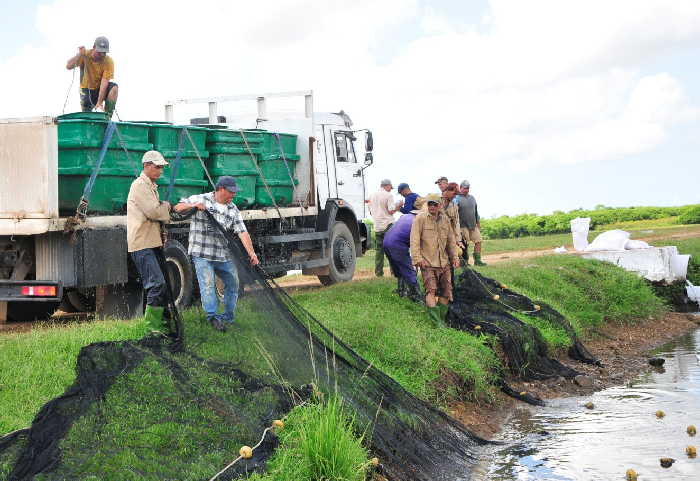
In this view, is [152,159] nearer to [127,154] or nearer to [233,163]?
[127,154]

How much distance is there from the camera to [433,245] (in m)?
11.4

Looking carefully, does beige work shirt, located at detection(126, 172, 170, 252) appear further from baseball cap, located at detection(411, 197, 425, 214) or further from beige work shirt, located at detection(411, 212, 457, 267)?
baseball cap, located at detection(411, 197, 425, 214)

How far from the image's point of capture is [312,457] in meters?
6.18

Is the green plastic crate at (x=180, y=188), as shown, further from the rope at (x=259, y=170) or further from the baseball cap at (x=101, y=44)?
the baseball cap at (x=101, y=44)

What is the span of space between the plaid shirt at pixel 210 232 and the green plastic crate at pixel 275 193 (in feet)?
14.8

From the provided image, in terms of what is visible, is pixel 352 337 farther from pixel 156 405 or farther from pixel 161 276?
pixel 156 405

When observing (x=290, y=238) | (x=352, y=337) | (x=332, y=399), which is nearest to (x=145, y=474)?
(x=332, y=399)

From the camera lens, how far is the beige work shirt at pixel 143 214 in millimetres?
8469

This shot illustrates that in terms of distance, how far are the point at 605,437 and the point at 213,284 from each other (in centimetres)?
447

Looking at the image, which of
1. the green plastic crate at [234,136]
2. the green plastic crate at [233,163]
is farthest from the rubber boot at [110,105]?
the green plastic crate at [233,163]

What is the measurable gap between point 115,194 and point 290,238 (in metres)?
4.01

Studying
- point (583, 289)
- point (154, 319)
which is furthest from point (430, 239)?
point (583, 289)

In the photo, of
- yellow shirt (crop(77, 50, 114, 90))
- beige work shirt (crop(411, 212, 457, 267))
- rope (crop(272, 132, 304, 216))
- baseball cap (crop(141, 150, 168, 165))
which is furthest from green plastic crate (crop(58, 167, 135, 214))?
beige work shirt (crop(411, 212, 457, 267))

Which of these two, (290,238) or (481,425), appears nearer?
(481,425)
